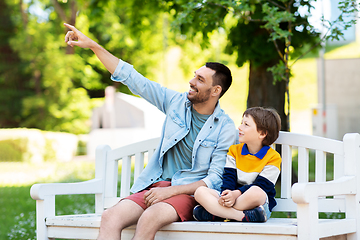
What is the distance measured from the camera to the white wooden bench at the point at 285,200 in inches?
95.3

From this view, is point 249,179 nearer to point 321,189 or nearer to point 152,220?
point 321,189

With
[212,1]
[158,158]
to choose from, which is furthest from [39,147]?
[158,158]

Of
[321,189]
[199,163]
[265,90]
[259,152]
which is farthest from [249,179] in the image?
[265,90]

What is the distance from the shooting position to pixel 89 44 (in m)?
2.95

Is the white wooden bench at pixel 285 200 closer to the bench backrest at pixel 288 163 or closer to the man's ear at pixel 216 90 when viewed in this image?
the bench backrest at pixel 288 163

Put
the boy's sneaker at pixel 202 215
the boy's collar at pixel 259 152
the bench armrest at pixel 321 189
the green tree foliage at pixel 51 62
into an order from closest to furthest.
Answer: the bench armrest at pixel 321 189 → the boy's sneaker at pixel 202 215 → the boy's collar at pixel 259 152 → the green tree foliage at pixel 51 62

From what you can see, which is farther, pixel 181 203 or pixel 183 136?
pixel 183 136

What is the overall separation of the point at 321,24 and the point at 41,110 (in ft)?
71.5

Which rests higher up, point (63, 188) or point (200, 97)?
point (200, 97)

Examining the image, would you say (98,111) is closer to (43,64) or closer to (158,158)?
(43,64)

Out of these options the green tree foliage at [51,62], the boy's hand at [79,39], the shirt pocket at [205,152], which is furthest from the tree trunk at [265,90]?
the green tree foliage at [51,62]

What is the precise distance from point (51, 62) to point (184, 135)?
20.3m

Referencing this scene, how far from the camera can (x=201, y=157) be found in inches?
121

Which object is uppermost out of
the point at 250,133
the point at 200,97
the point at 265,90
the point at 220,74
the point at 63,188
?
the point at 265,90
